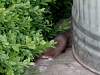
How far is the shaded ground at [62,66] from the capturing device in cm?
429

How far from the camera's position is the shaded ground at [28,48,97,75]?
4.29 metres

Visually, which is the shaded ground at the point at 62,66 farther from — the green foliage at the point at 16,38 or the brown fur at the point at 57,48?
the green foliage at the point at 16,38

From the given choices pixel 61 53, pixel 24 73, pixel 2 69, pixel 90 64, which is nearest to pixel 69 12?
pixel 61 53

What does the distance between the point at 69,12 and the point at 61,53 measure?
814 mm

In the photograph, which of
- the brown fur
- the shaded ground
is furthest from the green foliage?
the brown fur

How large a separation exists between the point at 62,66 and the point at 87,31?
0.60m

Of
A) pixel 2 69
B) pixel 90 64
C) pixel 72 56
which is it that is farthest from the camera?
pixel 72 56

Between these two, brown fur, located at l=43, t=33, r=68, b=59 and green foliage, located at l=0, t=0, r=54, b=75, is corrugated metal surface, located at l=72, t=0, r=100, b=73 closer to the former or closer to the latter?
brown fur, located at l=43, t=33, r=68, b=59

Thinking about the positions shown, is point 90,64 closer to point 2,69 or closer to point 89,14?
point 89,14

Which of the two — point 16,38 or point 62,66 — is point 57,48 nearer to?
point 62,66

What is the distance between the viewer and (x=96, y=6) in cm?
371

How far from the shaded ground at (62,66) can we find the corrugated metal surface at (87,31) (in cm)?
10

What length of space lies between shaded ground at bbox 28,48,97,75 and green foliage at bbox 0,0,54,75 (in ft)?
1.35

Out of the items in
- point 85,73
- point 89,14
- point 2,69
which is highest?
point 89,14
